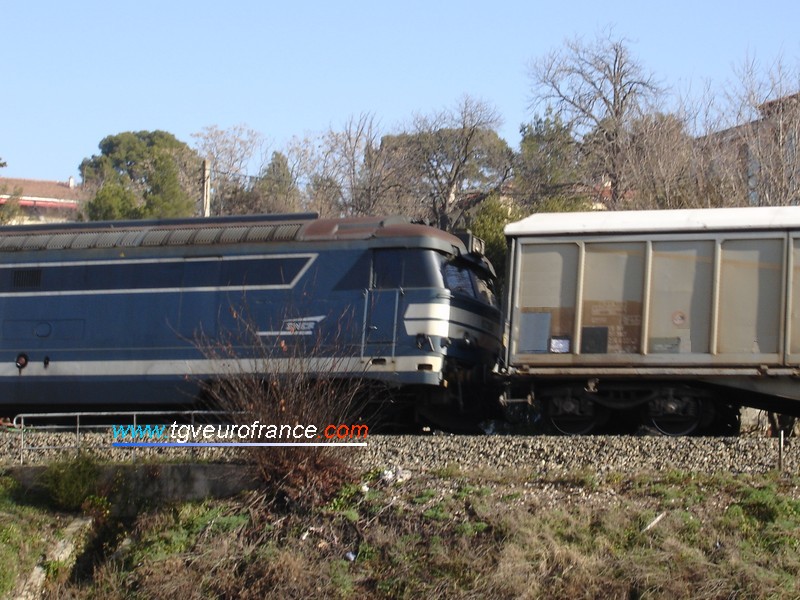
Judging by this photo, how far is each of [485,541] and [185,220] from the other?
8.16 m

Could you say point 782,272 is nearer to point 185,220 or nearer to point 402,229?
point 402,229

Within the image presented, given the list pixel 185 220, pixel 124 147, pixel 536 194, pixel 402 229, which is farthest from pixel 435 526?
pixel 124 147

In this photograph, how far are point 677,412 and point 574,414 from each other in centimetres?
134

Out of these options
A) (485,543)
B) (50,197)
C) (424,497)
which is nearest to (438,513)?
(424,497)

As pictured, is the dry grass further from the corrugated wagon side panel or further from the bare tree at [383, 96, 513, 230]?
the bare tree at [383, 96, 513, 230]

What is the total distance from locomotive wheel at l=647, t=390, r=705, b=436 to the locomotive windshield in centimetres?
323

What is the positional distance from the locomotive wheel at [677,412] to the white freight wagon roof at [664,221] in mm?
2174

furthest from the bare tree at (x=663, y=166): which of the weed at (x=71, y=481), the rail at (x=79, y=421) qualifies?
the weed at (x=71, y=481)

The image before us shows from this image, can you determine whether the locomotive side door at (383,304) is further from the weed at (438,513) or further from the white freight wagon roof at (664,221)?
the weed at (438,513)

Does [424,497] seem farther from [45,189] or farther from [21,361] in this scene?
[45,189]

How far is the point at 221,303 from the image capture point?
15.4 metres

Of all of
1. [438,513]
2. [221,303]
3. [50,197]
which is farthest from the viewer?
[50,197]

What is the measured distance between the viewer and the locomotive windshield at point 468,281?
15055 millimetres

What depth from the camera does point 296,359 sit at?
38.7 feet
